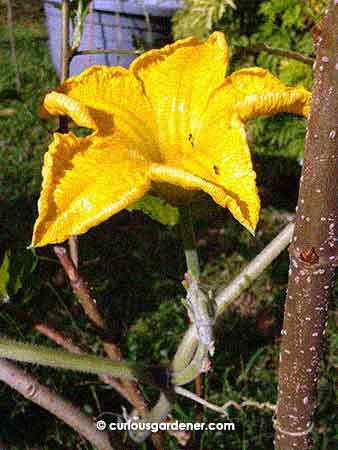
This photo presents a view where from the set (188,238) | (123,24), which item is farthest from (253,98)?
(123,24)

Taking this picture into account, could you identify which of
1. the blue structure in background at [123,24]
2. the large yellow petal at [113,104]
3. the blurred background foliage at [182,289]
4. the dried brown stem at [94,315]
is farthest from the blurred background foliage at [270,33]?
the large yellow petal at [113,104]

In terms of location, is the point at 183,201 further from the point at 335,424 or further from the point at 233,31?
the point at 233,31

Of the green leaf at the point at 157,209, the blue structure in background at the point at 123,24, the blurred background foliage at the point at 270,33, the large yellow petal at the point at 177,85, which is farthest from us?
the blue structure in background at the point at 123,24

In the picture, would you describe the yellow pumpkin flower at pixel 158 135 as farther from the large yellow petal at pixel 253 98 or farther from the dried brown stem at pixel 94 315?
the dried brown stem at pixel 94 315

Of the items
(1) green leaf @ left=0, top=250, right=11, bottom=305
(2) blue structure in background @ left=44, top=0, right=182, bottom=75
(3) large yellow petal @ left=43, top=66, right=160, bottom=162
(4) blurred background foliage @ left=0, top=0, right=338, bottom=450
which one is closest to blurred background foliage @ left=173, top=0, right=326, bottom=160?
(4) blurred background foliage @ left=0, top=0, right=338, bottom=450

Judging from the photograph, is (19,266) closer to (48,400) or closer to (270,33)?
(48,400)

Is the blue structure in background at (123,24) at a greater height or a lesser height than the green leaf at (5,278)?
lesser

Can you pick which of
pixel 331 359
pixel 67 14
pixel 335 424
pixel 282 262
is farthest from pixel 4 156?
pixel 67 14
